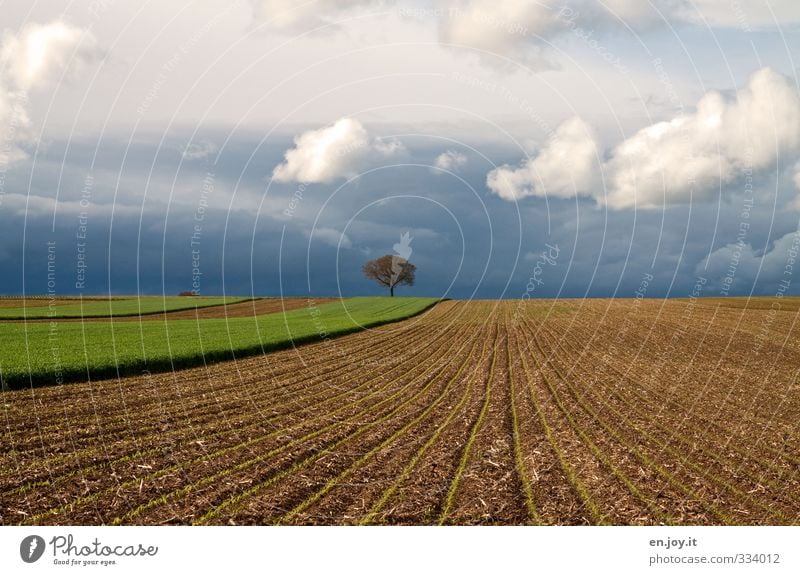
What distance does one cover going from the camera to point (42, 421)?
62.1 ft

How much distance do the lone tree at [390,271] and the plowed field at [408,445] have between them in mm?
87669

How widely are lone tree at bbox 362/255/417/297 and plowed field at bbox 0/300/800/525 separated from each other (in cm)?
8767

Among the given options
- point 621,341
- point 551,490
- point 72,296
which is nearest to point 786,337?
point 621,341

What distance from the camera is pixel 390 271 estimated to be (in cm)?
12362

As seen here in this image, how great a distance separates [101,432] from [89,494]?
5.80 m

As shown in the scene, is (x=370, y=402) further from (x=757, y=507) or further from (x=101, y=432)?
(x=757, y=507)

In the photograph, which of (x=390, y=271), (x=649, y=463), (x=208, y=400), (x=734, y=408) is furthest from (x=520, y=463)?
(x=390, y=271)

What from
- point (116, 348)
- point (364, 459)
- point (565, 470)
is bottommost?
point (565, 470)

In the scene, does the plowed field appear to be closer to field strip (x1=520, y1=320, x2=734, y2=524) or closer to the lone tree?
field strip (x1=520, y1=320, x2=734, y2=524)

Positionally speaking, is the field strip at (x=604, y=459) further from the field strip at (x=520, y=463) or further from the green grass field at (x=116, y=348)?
the green grass field at (x=116, y=348)

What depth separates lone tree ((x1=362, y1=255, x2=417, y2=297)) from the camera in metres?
123

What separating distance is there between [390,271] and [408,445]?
352 ft

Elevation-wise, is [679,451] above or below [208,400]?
below

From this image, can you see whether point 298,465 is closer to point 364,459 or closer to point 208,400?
point 364,459
